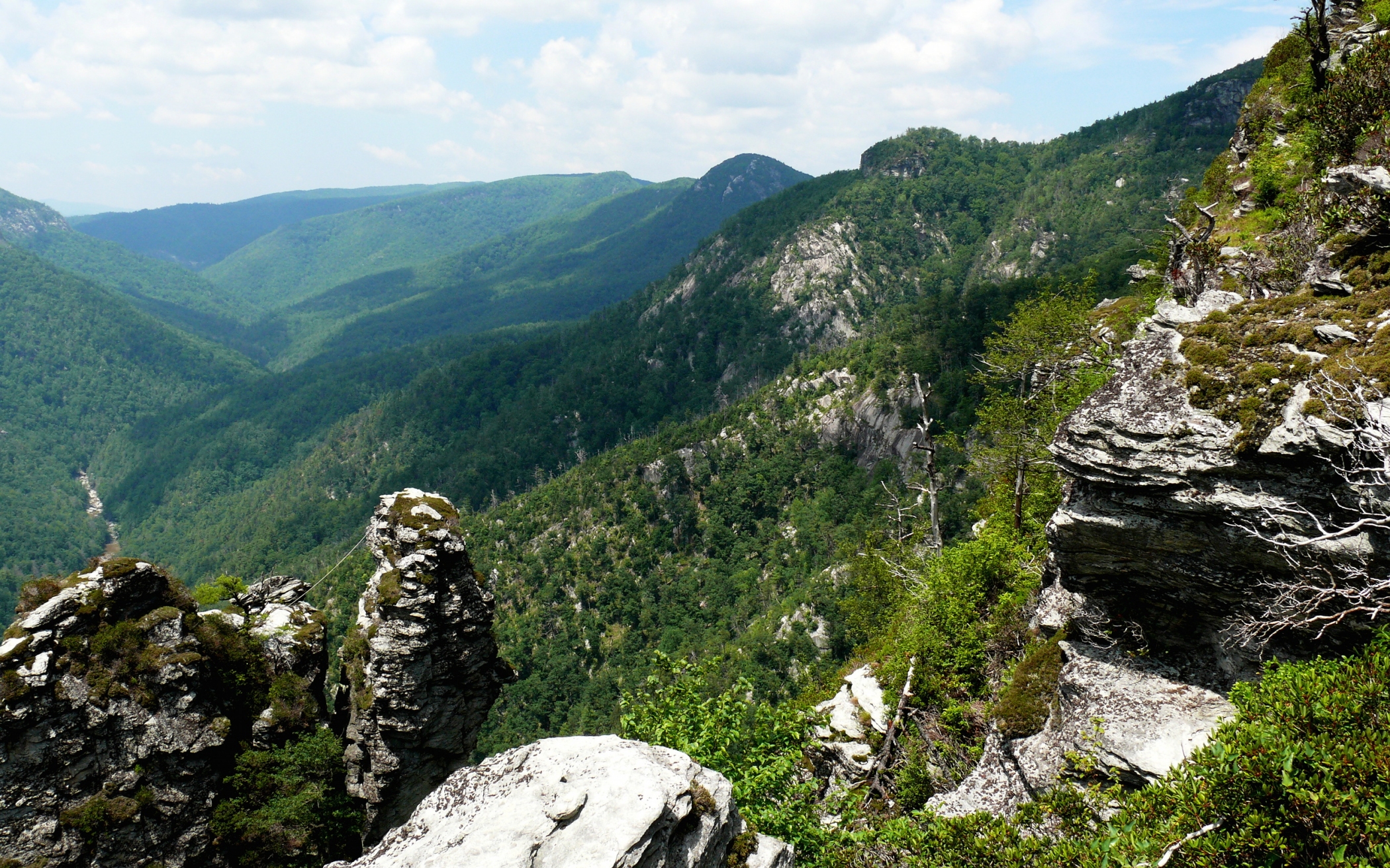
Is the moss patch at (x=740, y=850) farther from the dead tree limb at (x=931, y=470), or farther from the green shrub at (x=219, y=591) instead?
the green shrub at (x=219, y=591)

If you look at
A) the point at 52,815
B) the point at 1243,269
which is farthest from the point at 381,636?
the point at 1243,269

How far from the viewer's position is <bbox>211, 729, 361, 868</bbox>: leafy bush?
25156 millimetres

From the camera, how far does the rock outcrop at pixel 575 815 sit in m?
10.4

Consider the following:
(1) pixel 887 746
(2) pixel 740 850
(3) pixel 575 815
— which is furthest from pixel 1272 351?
(1) pixel 887 746

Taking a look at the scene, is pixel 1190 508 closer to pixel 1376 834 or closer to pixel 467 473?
pixel 1376 834

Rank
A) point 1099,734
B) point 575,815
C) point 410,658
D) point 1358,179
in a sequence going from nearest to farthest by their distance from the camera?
point 575,815 < point 1099,734 < point 1358,179 < point 410,658

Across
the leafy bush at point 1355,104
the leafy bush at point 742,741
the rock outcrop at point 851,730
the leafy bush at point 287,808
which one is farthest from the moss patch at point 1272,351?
the leafy bush at point 287,808

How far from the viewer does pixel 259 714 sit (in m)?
27.2

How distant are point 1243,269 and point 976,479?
67.7 meters

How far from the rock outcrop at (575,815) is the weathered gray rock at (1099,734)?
6.36m

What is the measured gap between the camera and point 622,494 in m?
142

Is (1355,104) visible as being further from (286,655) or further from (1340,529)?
(286,655)

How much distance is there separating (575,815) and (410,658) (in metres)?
19.8

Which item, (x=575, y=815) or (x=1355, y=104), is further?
(x=1355, y=104)
